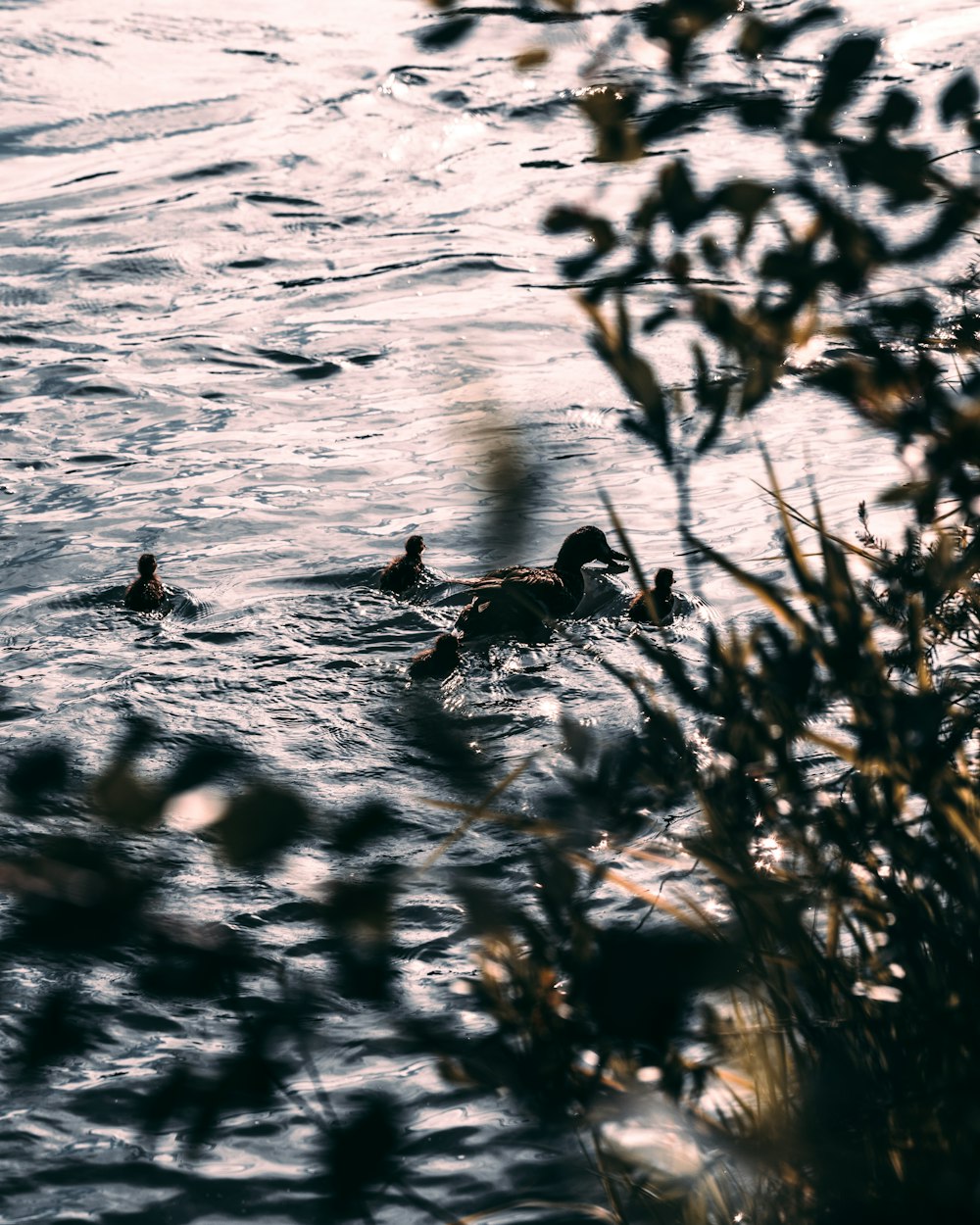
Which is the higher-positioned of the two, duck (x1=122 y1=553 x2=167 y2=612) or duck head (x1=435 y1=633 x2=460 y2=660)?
duck (x1=122 y1=553 x2=167 y2=612)

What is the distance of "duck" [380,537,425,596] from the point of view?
6320 mm

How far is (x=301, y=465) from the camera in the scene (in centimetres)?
805

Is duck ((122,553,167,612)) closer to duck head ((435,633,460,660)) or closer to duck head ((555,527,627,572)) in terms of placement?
duck head ((435,633,460,660))

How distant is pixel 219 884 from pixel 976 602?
2346 mm

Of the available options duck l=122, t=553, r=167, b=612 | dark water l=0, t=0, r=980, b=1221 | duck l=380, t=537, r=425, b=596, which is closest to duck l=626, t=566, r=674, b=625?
dark water l=0, t=0, r=980, b=1221

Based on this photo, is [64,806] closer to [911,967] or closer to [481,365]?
[911,967]

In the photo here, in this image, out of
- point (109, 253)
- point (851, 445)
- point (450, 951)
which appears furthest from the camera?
point (109, 253)

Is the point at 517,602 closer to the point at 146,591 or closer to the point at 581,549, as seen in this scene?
the point at 581,549

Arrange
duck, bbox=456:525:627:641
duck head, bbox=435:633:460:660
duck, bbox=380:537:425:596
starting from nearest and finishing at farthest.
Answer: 1. duck head, bbox=435:633:460:660
2. duck, bbox=456:525:627:641
3. duck, bbox=380:537:425:596

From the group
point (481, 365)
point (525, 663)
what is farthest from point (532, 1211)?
point (481, 365)

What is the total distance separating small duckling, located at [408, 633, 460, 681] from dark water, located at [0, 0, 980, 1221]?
7 centimetres

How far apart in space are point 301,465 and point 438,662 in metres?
2.78

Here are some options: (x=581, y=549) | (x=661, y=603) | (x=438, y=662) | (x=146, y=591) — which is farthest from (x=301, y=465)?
(x=661, y=603)

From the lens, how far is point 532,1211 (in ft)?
9.43
